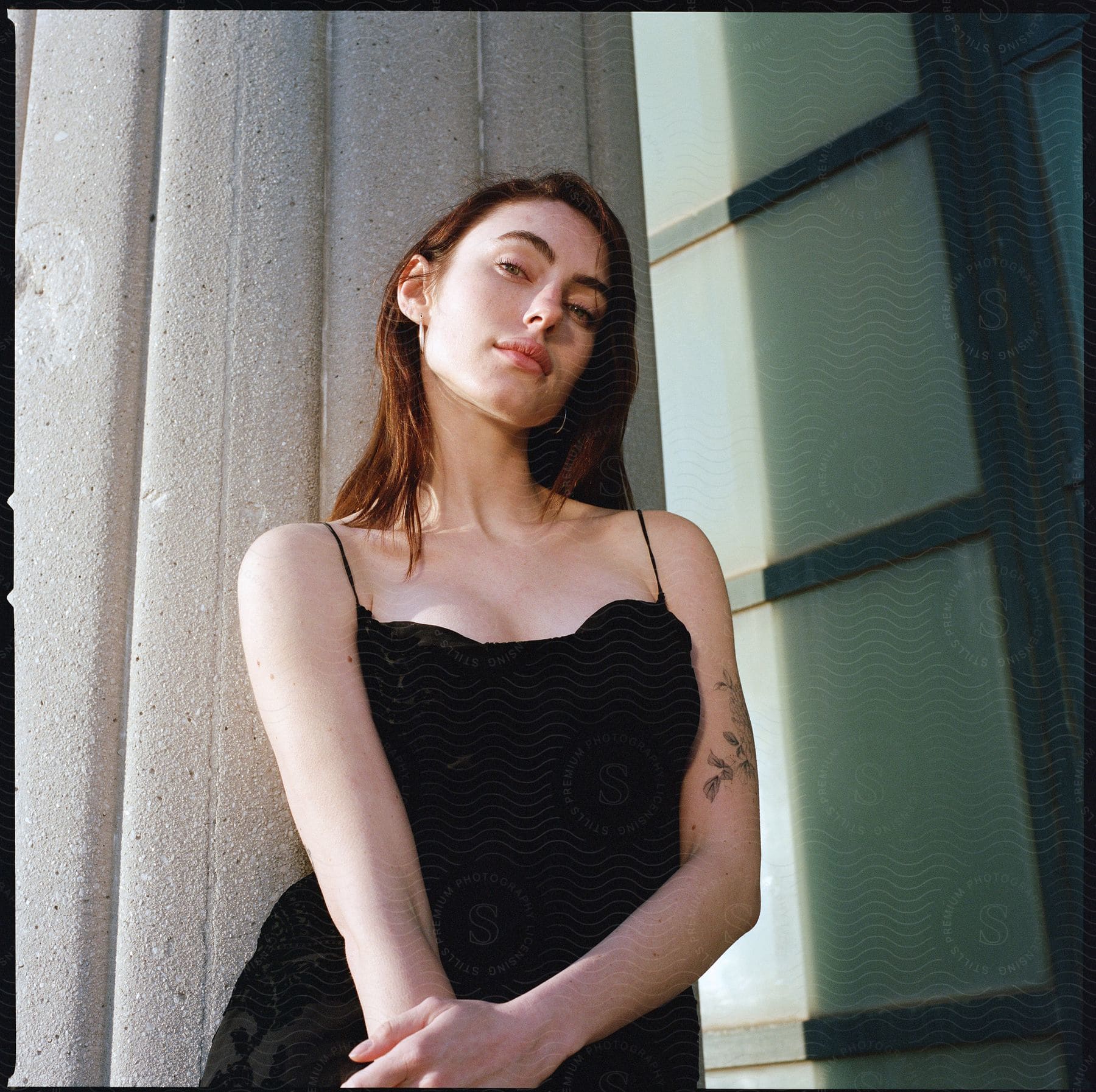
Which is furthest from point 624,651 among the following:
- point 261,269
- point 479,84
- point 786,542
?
point 479,84

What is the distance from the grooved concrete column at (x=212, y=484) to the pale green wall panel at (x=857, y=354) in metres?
0.43

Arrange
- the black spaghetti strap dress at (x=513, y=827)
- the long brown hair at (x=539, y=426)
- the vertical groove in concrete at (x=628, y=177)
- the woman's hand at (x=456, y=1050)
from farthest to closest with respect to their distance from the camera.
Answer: the vertical groove in concrete at (x=628, y=177), the long brown hair at (x=539, y=426), the black spaghetti strap dress at (x=513, y=827), the woman's hand at (x=456, y=1050)

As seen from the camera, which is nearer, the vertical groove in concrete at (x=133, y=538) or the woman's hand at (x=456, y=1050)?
the woman's hand at (x=456, y=1050)

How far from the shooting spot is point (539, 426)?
3.55ft

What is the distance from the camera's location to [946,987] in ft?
3.23

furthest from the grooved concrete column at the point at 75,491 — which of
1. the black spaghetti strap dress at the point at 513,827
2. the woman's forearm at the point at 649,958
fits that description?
the woman's forearm at the point at 649,958

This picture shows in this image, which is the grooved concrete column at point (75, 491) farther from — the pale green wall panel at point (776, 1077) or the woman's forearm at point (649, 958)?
the pale green wall panel at point (776, 1077)

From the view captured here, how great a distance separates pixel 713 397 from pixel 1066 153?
39 cm

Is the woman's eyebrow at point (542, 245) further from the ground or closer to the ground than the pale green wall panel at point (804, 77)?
closer to the ground

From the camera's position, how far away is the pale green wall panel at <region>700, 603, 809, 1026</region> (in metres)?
1.02

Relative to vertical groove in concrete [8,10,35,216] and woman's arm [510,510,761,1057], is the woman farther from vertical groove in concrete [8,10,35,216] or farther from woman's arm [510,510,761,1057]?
vertical groove in concrete [8,10,35,216]

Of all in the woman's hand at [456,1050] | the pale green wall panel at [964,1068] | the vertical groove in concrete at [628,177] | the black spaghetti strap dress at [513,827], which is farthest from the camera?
the vertical groove in concrete at [628,177]

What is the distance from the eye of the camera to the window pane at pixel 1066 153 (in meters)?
1.12

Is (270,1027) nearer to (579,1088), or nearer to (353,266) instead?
(579,1088)
